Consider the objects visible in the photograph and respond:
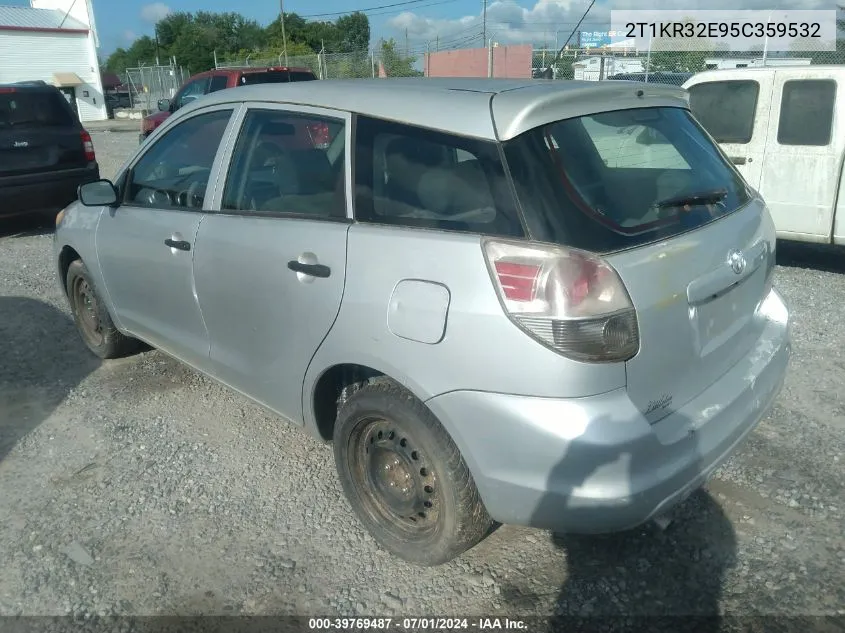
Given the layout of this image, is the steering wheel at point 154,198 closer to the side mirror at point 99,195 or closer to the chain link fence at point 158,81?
the side mirror at point 99,195

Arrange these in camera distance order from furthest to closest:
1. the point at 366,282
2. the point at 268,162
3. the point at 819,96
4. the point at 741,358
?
the point at 819,96 < the point at 268,162 < the point at 741,358 < the point at 366,282

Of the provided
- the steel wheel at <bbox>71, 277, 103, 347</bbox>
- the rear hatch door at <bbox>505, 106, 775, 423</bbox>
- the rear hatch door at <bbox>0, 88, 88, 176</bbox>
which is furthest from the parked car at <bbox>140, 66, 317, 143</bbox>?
the rear hatch door at <bbox>505, 106, 775, 423</bbox>

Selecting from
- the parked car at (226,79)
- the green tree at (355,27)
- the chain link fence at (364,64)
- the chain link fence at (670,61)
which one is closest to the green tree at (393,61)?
the chain link fence at (364,64)

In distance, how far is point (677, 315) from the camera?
2.37 m

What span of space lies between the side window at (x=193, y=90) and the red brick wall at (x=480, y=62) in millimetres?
6925

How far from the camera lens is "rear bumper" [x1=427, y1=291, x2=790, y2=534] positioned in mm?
2197

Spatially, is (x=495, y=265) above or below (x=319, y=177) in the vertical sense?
below

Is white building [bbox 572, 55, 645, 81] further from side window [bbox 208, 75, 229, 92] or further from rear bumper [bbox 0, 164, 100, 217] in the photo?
rear bumper [bbox 0, 164, 100, 217]

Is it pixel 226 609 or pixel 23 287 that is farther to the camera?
pixel 23 287

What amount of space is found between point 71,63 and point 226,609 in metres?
40.2

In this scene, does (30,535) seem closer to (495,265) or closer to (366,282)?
(366,282)

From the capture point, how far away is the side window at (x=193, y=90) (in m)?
13.6

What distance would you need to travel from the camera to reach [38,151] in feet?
28.1

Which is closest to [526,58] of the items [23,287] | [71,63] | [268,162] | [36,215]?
[36,215]
